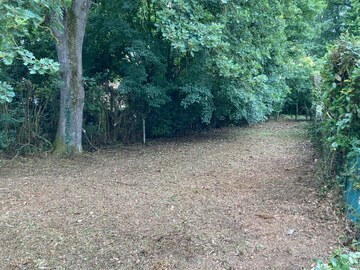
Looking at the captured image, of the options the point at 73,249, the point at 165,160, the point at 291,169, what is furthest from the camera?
the point at 165,160

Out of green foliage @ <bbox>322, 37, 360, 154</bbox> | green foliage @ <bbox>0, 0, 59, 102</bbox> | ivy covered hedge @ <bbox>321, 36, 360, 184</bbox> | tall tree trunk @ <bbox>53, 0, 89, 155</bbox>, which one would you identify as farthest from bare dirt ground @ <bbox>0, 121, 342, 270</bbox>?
green foliage @ <bbox>0, 0, 59, 102</bbox>

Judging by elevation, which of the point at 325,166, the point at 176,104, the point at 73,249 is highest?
the point at 176,104

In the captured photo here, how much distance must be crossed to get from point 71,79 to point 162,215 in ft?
14.7

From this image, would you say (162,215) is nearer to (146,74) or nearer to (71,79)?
(71,79)

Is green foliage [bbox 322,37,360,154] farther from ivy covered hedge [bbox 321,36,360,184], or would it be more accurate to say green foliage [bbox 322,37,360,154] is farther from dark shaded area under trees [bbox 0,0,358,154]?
dark shaded area under trees [bbox 0,0,358,154]

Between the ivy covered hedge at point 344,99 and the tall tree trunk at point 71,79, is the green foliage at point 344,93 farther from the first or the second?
the tall tree trunk at point 71,79

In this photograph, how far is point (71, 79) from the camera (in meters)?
7.57

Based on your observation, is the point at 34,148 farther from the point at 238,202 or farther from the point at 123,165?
the point at 238,202

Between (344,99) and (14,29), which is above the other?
(14,29)

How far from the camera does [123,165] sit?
698cm

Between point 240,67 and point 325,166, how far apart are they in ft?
14.3

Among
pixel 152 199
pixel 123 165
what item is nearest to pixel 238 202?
pixel 152 199

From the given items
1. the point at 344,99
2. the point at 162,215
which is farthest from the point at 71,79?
the point at 344,99

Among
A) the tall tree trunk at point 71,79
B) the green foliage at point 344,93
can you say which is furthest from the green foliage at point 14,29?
the green foliage at point 344,93
